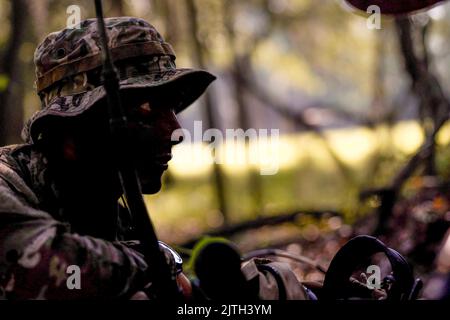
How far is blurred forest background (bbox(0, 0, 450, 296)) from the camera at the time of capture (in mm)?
7055

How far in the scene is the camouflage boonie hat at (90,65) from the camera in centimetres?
232

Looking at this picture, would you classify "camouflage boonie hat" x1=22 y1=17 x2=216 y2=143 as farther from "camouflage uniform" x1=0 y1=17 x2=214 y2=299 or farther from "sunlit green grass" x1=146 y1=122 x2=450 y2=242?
"sunlit green grass" x1=146 y1=122 x2=450 y2=242

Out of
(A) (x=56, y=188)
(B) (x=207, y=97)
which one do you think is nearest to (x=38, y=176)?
(A) (x=56, y=188)

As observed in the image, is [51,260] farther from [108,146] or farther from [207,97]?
[207,97]

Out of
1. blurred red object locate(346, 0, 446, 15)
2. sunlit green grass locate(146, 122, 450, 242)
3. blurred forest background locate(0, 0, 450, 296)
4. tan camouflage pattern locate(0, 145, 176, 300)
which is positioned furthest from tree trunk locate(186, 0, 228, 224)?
tan camouflage pattern locate(0, 145, 176, 300)

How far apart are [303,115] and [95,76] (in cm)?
1563

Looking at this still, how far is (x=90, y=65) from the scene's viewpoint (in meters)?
2.34

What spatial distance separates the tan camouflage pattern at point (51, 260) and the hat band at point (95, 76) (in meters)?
0.43

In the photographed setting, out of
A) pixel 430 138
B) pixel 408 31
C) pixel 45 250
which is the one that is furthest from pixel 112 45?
pixel 408 31

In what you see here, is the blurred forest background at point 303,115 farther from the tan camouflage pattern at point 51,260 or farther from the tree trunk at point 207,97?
the tan camouflage pattern at point 51,260

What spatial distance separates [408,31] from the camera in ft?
24.7

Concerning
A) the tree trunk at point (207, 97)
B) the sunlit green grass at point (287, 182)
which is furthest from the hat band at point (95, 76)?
the sunlit green grass at point (287, 182)

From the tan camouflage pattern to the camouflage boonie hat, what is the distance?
365 mm
